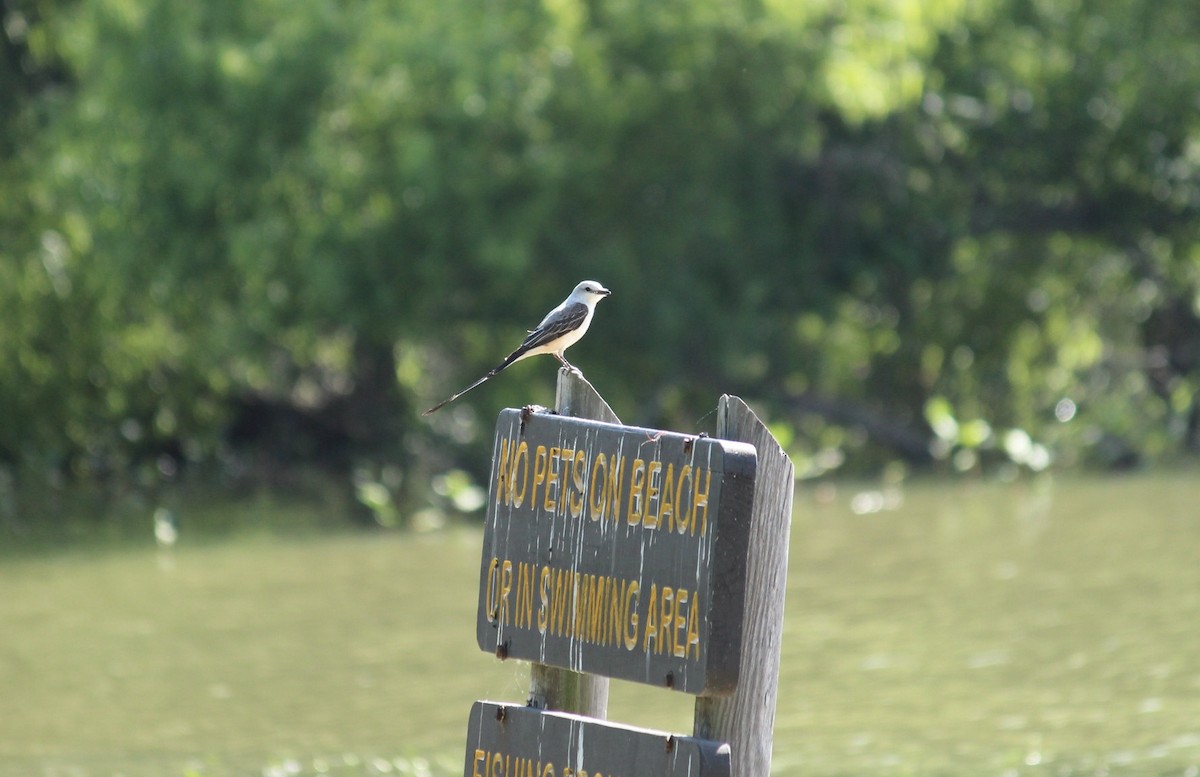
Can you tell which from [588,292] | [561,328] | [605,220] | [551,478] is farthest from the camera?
[605,220]

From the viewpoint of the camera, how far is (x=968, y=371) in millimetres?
18906

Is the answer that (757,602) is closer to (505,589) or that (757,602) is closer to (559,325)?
(505,589)

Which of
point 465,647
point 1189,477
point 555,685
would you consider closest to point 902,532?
point 1189,477

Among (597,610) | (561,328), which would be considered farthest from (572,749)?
(561,328)

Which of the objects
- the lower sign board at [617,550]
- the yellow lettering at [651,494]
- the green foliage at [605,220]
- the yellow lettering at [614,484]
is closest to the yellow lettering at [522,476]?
the lower sign board at [617,550]

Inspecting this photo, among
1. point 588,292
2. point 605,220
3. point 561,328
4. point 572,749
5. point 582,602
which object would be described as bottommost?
point 572,749

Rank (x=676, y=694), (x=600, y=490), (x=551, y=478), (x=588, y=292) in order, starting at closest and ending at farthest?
(x=600, y=490), (x=551, y=478), (x=588, y=292), (x=676, y=694)

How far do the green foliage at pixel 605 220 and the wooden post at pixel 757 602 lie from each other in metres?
11.5

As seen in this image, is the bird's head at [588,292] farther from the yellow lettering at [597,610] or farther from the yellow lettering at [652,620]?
the yellow lettering at [652,620]

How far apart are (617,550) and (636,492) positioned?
0.15m

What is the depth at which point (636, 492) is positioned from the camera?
404 centimetres

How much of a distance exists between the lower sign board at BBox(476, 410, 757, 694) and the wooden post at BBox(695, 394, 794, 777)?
79mm

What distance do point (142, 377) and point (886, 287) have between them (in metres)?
7.98

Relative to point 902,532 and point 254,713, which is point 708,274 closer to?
point 902,532
